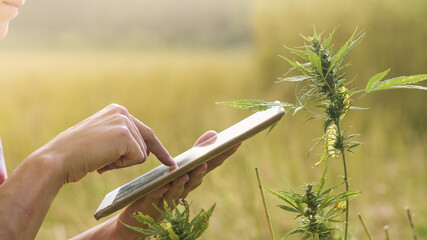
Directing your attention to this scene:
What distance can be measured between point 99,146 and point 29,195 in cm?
8

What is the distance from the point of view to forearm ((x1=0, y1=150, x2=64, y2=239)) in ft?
1.38

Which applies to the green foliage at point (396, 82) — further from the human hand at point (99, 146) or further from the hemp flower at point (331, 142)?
the human hand at point (99, 146)

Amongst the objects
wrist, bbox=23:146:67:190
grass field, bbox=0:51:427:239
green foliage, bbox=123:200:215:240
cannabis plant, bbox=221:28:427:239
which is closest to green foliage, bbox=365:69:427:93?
cannabis plant, bbox=221:28:427:239

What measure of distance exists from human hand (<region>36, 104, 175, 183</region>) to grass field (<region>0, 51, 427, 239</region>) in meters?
0.48

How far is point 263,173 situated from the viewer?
1.42 m

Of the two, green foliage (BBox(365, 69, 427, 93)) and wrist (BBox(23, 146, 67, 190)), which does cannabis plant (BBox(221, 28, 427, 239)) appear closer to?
green foliage (BBox(365, 69, 427, 93))

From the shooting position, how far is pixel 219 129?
199 cm

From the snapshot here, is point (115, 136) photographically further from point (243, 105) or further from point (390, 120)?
point (390, 120)

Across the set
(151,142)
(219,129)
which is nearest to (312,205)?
(151,142)

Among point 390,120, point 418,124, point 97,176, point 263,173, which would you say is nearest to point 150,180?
point 263,173

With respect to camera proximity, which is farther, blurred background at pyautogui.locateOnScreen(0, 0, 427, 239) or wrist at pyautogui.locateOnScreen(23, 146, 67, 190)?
blurred background at pyautogui.locateOnScreen(0, 0, 427, 239)

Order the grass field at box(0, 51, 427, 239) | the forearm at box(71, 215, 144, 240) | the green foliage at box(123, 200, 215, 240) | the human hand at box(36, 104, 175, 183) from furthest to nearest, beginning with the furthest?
the grass field at box(0, 51, 427, 239)
the forearm at box(71, 215, 144, 240)
the human hand at box(36, 104, 175, 183)
the green foliage at box(123, 200, 215, 240)

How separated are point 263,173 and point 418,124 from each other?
1045 millimetres

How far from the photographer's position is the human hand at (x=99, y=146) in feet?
1.33
